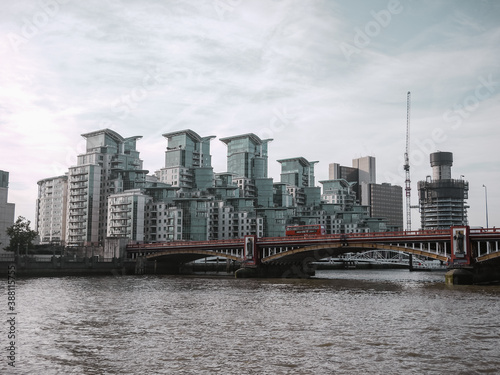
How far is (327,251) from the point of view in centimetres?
10638

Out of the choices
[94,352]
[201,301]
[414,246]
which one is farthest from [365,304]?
[414,246]

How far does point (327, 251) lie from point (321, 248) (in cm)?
510

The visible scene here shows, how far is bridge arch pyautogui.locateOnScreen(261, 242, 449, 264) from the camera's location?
89688mm

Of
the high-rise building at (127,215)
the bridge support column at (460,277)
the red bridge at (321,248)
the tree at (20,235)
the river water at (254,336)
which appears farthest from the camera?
the high-rise building at (127,215)

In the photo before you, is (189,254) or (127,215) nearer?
(189,254)

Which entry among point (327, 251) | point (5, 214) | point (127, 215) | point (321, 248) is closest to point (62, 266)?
point (321, 248)

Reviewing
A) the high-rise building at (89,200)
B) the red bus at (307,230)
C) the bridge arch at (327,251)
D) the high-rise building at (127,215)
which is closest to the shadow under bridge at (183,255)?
the bridge arch at (327,251)

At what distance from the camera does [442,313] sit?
157ft

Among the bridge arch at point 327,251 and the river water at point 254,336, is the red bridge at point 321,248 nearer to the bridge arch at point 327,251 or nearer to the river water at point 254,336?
the bridge arch at point 327,251

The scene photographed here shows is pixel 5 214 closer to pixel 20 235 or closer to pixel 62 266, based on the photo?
pixel 20 235

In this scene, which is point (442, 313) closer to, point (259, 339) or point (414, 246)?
point (259, 339)

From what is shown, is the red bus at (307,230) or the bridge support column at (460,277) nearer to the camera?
the bridge support column at (460,277)

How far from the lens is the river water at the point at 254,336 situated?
91.2 ft

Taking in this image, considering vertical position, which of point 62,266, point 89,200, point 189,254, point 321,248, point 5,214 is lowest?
point 62,266
